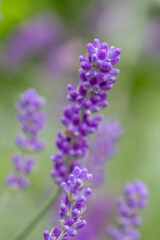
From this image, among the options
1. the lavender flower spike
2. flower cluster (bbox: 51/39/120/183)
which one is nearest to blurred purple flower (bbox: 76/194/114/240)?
flower cluster (bbox: 51/39/120/183)

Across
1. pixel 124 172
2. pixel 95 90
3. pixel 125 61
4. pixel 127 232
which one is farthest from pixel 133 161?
pixel 95 90

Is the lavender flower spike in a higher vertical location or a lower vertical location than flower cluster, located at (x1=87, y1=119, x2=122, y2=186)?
lower

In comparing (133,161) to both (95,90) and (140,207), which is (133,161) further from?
(95,90)

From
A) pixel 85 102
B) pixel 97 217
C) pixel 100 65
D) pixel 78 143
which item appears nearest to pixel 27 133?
pixel 78 143

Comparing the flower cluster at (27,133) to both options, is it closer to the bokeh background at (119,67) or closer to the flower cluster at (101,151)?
the flower cluster at (101,151)

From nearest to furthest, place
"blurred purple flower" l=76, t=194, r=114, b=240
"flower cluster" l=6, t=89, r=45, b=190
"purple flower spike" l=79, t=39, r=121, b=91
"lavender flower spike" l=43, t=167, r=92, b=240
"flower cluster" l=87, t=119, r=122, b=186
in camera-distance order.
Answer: "lavender flower spike" l=43, t=167, r=92, b=240 < "purple flower spike" l=79, t=39, r=121, b=91 < "flower cluster" l=6, t=89, r=45, b=190 < "flower cluster" l=87, t=119, r=122, b=186 < "blurred purple flower" l=76, t=194, r=114, b=240

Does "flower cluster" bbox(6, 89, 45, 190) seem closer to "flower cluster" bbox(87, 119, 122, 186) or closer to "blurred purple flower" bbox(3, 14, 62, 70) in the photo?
"flower cluster" bbox(87, 119, 122, 186)

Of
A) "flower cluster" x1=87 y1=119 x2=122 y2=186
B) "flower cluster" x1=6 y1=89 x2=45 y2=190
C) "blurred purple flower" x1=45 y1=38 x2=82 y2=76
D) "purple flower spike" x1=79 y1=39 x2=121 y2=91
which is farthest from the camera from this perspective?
"blurred purple flower" x1=45 y1=38 x2=82 y2=76
